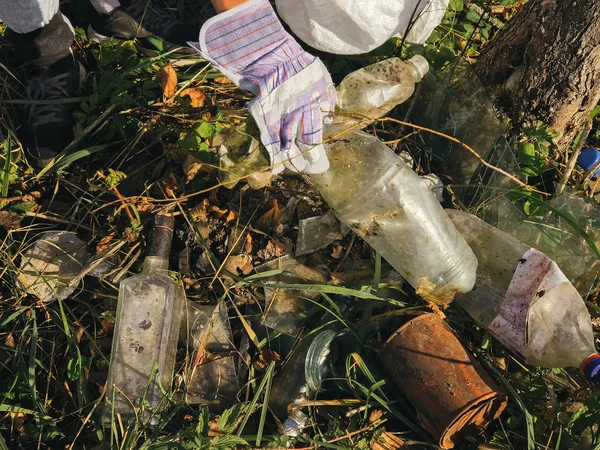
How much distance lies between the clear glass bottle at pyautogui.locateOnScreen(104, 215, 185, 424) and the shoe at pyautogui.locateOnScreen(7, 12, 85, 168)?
27.3 inches

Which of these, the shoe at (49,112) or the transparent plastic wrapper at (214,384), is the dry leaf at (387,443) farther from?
Result: the shoe at (49,112)

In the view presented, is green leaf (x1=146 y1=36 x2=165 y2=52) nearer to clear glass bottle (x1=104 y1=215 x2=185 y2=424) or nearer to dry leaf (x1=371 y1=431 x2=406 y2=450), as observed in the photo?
clear glass bottle (x1=104 y1=215 x2=185 y2=424)

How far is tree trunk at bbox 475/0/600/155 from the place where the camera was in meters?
2.11

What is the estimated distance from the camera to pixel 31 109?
2.41 metres

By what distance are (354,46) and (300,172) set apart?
66 centimetres

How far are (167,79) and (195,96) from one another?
0.42 feet

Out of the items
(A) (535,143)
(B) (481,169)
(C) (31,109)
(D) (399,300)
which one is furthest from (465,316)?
(C) (31,109)

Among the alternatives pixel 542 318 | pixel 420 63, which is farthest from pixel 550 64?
pixel 542 318

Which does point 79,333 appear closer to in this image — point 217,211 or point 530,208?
point 217,211

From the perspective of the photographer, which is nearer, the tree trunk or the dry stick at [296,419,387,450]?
the dry stick at [296,419,387,450]

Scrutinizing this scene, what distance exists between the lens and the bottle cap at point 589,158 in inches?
94.3

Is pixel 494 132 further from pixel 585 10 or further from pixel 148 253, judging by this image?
pixel 148 253

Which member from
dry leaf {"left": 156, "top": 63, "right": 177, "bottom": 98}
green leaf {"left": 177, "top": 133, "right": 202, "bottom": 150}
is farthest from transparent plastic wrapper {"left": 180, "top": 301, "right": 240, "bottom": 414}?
dry leaf {"left": 156, "top": 63, "right": 177, "bottom": 98}

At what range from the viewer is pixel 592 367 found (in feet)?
6.18
